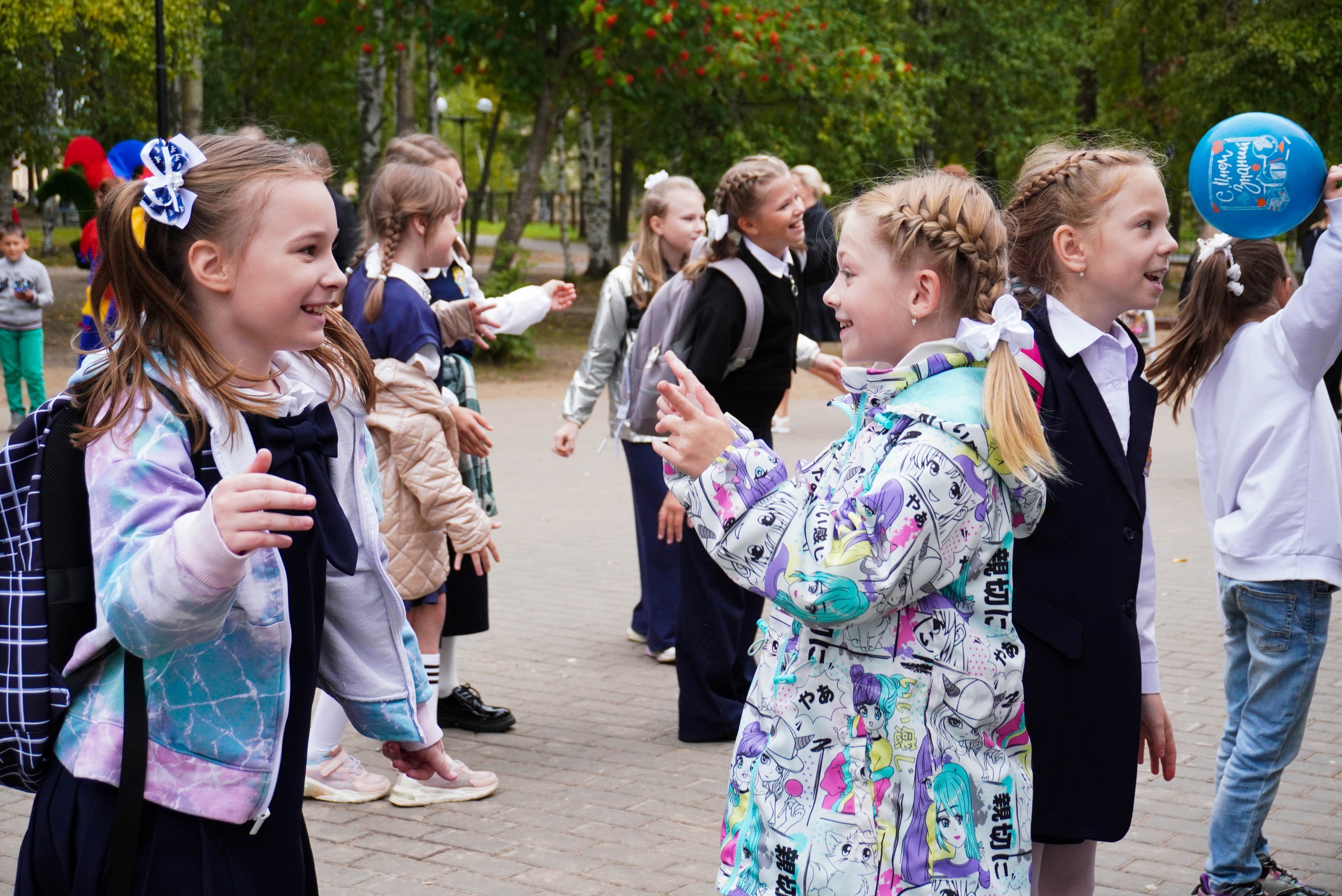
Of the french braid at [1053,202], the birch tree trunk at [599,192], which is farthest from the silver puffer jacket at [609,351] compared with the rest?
the birch tree trunk at [599,192]

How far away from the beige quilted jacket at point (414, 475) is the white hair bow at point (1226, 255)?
2.39m

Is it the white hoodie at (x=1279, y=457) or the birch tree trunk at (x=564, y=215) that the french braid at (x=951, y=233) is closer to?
the white hoodie at (x=1279, y=457)

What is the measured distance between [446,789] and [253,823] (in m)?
2.64

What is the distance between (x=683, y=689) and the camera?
529 centimetres

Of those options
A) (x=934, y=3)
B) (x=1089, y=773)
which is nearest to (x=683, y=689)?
(x=1089, y=773)

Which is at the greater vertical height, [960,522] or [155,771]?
[960,522]

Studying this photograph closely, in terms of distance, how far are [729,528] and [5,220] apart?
13866 mm

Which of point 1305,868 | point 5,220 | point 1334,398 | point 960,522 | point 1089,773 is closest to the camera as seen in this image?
point 960,522

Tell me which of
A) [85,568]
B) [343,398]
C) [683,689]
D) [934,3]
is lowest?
[683,689]

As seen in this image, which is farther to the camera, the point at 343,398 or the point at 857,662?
the point at 343,398

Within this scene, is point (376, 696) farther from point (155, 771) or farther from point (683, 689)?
point (683, 689)

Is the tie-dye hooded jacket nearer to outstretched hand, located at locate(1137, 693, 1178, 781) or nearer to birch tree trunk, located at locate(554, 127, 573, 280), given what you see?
outstretched hand, located at locate(1137, 693, 1178, 781)

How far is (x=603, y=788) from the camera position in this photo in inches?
188

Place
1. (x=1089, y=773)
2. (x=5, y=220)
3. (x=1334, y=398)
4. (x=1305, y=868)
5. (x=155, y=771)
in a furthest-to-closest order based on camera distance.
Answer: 1. (x=5, y=220)
2. (x=1334, y=398)
3. (x=1305, y=868)
4. (x=1089, y=773)
5. (x=155, y=771)
